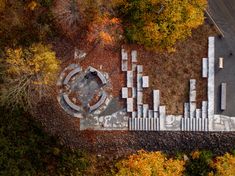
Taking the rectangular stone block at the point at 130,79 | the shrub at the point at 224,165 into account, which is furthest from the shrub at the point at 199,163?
the rectangular stone block at the point at 130,79

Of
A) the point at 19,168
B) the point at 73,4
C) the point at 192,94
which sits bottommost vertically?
the point at 19,168

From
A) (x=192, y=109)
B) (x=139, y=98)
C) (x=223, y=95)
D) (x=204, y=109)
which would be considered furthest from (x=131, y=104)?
(x=223, y=95)

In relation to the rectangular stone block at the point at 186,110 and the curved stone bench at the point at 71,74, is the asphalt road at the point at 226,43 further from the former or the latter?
the curved stone bench at the point at 71,74

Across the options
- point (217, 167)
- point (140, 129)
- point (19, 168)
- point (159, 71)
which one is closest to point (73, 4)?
point (159, 71)

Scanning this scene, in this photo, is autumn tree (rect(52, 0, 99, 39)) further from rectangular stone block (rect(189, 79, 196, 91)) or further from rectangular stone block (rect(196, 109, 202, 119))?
rectangular stone block (rect(196, 109, 202, 119))

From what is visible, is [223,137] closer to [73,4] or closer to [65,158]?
[65,158]

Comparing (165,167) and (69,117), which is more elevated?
(69,117)

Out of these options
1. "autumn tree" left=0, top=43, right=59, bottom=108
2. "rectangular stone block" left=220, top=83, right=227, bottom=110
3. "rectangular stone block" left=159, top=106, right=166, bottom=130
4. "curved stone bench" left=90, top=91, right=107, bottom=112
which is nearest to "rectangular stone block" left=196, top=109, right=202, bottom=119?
"rectangular stone block" left=220, top=83, right=227, bottom=110
